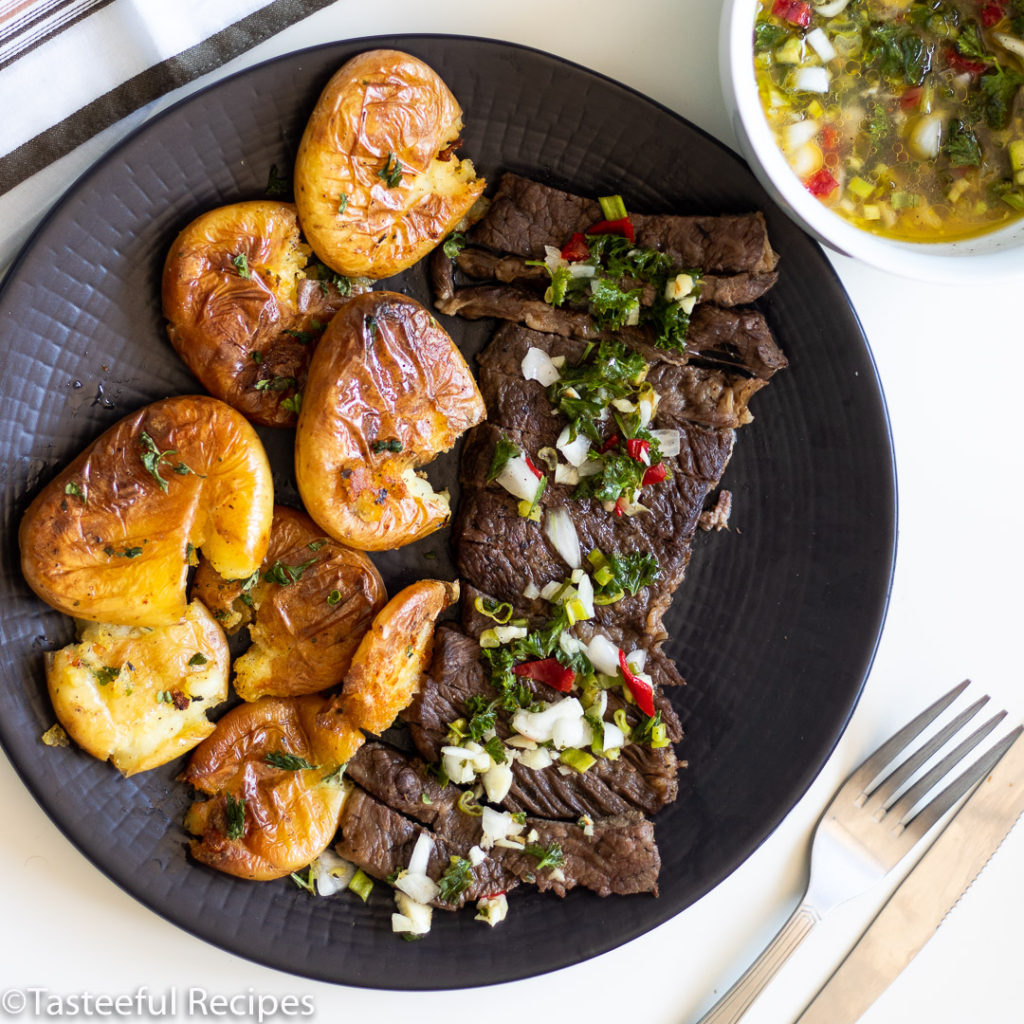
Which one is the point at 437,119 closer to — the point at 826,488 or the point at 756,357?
the point at 756,357

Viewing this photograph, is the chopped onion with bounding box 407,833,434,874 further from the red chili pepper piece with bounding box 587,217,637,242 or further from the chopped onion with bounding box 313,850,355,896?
the red chili pepper piece with bounding box 587,217,637,242

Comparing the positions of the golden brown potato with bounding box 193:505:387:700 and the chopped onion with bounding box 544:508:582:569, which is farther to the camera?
the chopped onion with bounding box 544:508:582:569

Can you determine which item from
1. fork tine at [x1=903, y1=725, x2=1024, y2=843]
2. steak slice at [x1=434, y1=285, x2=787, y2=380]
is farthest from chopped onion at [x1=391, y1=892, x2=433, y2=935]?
steak slice at [x1=434, y1=285, x2=787, y2=380]

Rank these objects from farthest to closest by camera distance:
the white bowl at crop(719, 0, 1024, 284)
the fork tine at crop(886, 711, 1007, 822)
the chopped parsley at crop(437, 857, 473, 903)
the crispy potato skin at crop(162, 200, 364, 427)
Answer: the fork tine at crop(886, 711, 1007, 822) < the chopped parsley at crop(437, 857, 473, 903) < the crispy potato skin at crop(162, 200, 364, 427) < the white bowl at crop(719, 0, 1024, 284)

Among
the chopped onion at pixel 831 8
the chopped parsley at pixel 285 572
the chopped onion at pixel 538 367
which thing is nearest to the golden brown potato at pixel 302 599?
the chopped parsley at pixel 285 572

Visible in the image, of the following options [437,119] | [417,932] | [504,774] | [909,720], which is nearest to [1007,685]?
[909,720]

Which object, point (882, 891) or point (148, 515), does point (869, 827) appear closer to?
point (882, 891)
